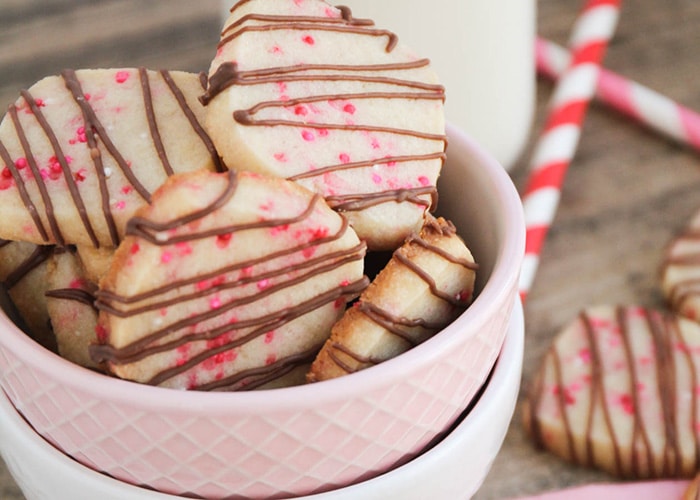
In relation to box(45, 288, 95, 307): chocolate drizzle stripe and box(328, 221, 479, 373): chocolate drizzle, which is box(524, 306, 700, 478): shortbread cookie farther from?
box(45, 288, 95, 307): chocolate drizzle stripe

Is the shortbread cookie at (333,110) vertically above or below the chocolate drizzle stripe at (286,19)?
below

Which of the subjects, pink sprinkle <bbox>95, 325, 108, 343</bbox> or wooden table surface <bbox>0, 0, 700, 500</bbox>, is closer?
pink sprinkle <bbox>95, 325, 108, 343</bbox>

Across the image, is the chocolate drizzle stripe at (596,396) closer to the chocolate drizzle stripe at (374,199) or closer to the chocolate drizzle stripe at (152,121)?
the chocolate drizzle stripe at (374,199)

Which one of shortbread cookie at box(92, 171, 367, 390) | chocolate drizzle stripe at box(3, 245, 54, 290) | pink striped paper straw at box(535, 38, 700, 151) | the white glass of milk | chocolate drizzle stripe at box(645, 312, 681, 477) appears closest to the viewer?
shortbread cookie at box(92, 171, 367, 390)

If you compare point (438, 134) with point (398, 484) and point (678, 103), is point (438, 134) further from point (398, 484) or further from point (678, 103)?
point (678, 103)

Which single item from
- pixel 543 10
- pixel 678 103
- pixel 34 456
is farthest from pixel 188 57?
pixel 34 456

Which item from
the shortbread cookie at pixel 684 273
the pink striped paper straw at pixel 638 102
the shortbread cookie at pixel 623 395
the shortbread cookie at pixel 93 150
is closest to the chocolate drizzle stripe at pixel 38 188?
the shortbread cookie at pixel 93 150

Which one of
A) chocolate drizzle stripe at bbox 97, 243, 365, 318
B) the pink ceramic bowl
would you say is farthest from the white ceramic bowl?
Result: chocolate drizzle stripe at bbox 97, 243, 365, 318
